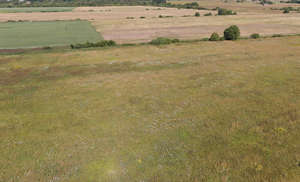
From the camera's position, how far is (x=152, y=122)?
18.7 metres

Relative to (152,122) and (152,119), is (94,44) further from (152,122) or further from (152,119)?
(152,122)

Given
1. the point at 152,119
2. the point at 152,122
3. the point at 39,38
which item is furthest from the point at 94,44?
the point at 152,122

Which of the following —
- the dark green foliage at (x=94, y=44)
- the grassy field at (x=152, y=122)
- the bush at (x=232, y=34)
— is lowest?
the grassy field at (x=152, y=122)

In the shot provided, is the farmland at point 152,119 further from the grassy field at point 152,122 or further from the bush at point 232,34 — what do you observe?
the bush at point 232,34

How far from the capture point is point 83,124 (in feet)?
60.7

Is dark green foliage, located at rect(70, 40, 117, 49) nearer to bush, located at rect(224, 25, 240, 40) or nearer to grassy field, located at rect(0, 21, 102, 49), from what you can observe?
grassy field, located at rect(0, 21, 102, 49)

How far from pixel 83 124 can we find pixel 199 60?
2705 centimetres

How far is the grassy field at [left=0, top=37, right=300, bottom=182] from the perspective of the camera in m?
13.2

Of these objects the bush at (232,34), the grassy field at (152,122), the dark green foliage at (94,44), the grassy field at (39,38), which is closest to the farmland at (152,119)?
the grassy field at (152,122)

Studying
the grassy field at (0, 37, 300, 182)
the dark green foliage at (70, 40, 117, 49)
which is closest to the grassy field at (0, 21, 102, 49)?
the dark green foliage at (70, 40, 117, 49)

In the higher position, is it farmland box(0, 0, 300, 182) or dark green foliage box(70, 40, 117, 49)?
dark green foliage box(70, 40, 117, 49)

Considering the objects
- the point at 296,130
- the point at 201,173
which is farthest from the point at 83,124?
the point at 296,130

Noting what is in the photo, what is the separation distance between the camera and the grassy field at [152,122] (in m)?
13.2

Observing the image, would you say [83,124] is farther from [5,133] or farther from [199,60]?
[199,60]
